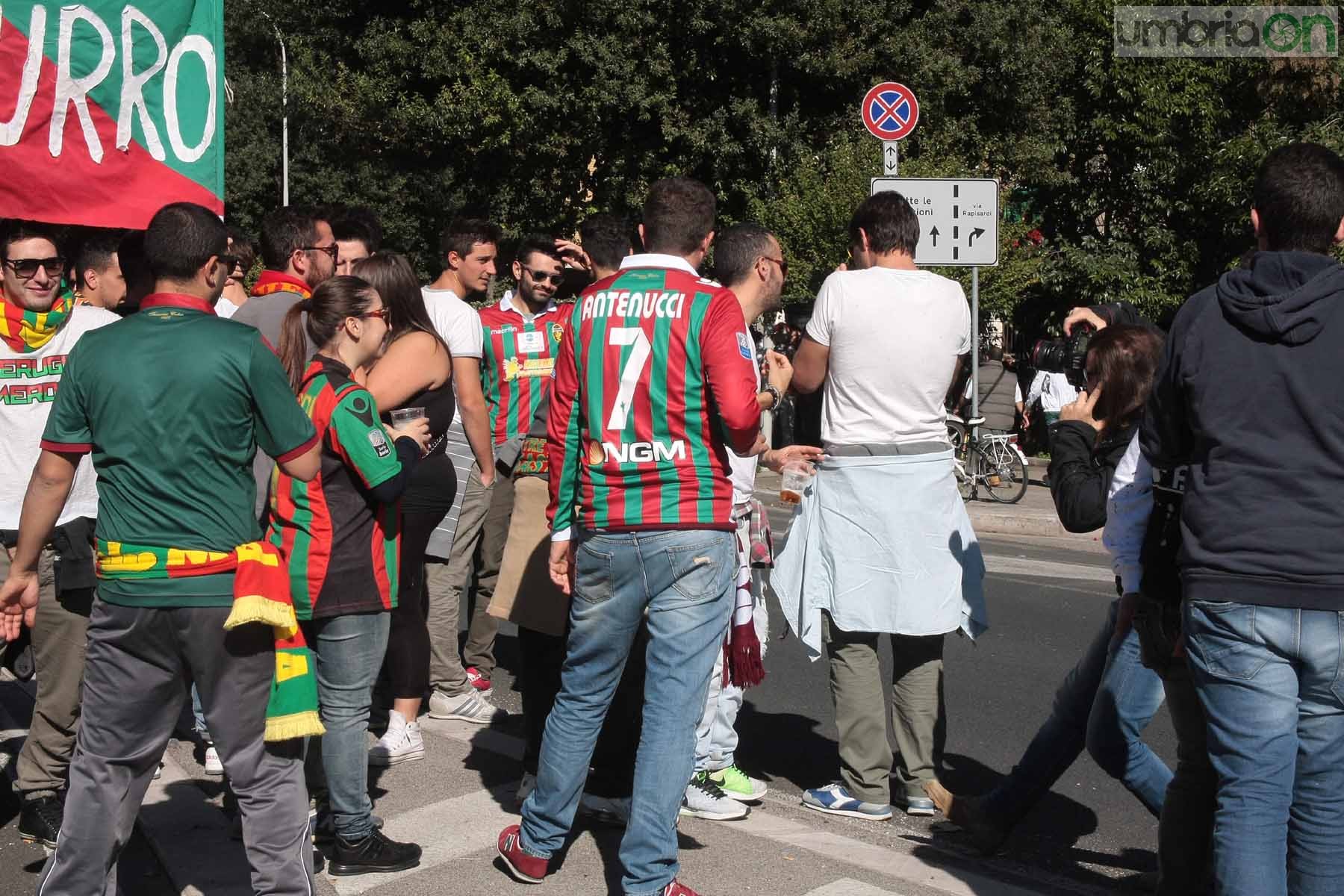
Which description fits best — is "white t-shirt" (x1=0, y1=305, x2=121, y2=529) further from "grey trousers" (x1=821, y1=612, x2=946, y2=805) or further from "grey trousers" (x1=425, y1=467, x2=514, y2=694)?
"grey trousers" (x1=821, y1=612, x2=946, y2=805)

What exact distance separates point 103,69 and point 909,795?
12.7 feet

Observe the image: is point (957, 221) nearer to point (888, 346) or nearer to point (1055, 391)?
point (1055, 391)

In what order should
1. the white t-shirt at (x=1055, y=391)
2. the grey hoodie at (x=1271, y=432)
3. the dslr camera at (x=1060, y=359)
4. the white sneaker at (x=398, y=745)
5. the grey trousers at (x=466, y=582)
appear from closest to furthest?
the grey hoodie at (x=1271, y=432) → the white sneaker at (x=398, y=745) → the grey trousers at (x=466, y=582) → the dslr camera at (x=1060, y=359) → the white t-shirt at (x=1055, y=391)

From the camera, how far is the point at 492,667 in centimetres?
676

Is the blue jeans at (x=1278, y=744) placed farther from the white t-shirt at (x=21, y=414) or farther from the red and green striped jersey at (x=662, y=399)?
the white t-shirt at (x=21, y=414)

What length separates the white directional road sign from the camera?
42.7 ft

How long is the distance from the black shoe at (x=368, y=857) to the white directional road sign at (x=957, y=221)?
9711 millimetres

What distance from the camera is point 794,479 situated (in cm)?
471

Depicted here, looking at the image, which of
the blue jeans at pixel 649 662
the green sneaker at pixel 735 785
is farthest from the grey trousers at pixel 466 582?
the blue jeans at pixel 649 662

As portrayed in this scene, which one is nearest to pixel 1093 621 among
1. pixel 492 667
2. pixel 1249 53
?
pixel 492 667

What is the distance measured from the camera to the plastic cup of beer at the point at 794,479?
15.3 feet

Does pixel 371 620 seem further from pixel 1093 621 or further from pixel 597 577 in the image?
pixel 1093 621

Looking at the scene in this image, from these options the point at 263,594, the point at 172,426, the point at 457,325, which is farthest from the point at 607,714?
the point at 457,325

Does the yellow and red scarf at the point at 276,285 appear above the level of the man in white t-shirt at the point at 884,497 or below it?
above
